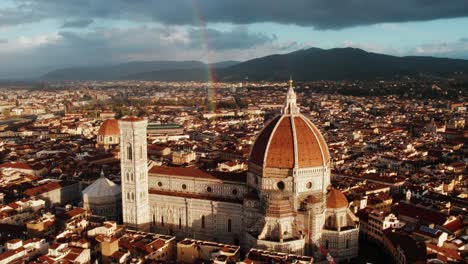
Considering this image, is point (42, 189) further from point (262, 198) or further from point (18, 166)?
point (262, 198)

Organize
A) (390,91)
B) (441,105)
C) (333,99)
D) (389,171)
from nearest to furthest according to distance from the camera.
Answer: (389,171)
(441,105)
(333,99)
(390,91)

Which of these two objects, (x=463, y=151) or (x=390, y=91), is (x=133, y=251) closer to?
(x=463, y=151)

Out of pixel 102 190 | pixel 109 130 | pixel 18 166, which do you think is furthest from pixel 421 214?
pixel 109 130

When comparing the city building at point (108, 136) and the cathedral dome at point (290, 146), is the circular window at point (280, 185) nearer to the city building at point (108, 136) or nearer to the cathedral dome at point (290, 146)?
the cathedral dome at point (290, 146)

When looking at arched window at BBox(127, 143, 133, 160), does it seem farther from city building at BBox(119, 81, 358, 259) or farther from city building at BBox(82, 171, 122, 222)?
city building at BBox(82, 171, 122, 222)

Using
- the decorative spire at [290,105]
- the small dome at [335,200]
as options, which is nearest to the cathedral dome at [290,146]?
the decorative spire at [290,105]

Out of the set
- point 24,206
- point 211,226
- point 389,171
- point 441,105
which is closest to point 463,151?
point 389,171

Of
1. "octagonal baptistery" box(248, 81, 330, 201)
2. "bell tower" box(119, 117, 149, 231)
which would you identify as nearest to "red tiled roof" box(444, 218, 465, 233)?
"octagonal baptistery" box(248, 81, 330, 201)
